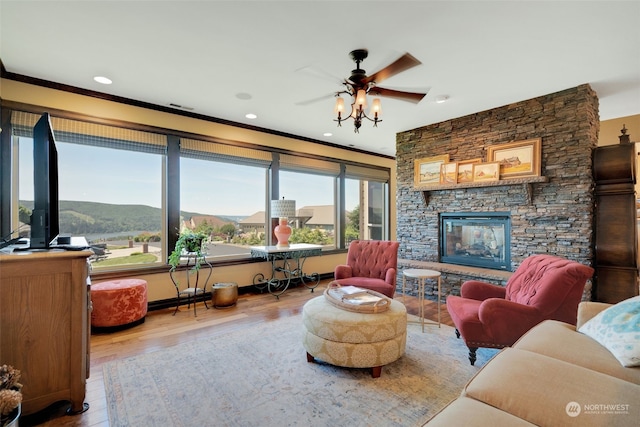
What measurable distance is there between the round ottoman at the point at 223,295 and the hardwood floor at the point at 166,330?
9cm

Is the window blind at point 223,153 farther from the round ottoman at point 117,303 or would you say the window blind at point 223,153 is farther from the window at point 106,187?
the round ottoman at point 117,303

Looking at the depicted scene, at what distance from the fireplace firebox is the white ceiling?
165cm

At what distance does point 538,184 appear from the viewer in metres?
3.74

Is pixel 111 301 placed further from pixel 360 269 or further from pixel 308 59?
pixel 308 59

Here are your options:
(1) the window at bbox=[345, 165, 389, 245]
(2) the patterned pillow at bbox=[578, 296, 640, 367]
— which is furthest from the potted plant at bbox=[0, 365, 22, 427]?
(1) the window at bbox=[345, 165, 389, 245]

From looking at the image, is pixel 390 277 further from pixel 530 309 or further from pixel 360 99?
pixel 360 99

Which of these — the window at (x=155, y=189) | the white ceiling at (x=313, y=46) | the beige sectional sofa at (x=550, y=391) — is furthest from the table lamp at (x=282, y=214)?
the beige sectional sofa at (x=550, y=391)

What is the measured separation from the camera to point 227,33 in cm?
241

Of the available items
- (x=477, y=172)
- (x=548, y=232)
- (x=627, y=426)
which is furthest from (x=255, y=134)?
(x=627, y=426)

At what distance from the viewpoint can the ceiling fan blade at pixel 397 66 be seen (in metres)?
2.30

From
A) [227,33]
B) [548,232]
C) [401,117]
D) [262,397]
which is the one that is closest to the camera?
[262,397]

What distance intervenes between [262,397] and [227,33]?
111 inches

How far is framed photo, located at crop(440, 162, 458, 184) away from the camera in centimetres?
446

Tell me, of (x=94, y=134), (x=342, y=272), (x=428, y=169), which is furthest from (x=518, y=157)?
(x=94, y=134)
